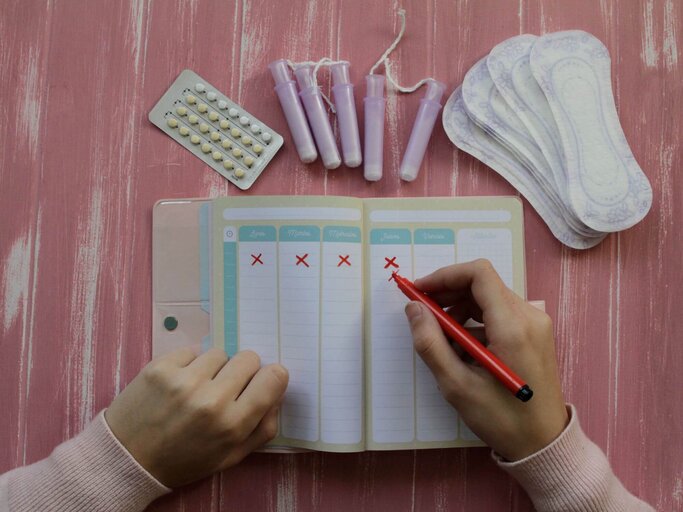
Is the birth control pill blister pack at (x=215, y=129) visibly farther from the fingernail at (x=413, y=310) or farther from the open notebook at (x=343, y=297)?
the fingernail at (x=413, y=310)

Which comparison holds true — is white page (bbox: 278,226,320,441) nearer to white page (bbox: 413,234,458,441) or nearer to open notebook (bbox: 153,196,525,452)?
open notebook (bbox: 153,196,525,452)

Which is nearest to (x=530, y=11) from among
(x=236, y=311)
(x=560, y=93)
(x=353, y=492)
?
(x=560, y=93)

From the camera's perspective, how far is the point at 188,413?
59 cm

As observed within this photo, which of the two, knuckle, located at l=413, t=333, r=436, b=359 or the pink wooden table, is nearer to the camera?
knuckle, located at l=413, t=333, r=436, b=359

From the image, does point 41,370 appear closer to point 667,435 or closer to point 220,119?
point 220,119

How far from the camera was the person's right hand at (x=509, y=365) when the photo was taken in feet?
1.93

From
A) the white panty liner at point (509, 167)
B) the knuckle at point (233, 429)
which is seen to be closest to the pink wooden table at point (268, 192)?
the white panty liner at point (509, 167)

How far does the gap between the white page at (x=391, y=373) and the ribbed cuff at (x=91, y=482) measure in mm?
242

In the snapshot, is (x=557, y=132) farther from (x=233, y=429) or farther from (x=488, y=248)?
(x=233, y=429)

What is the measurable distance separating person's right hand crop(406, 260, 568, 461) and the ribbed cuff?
0.31 m

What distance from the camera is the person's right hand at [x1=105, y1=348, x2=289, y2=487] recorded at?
59 cm

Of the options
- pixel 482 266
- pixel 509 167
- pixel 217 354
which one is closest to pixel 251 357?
pixel 217 354

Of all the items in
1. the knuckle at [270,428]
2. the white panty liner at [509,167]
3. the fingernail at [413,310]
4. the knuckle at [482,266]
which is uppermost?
the white panty liner at [509,167]

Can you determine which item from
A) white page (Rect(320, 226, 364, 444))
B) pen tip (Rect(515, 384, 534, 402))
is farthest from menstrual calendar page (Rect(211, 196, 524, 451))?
pen tip (Rect(515, 384, 534, 402))
